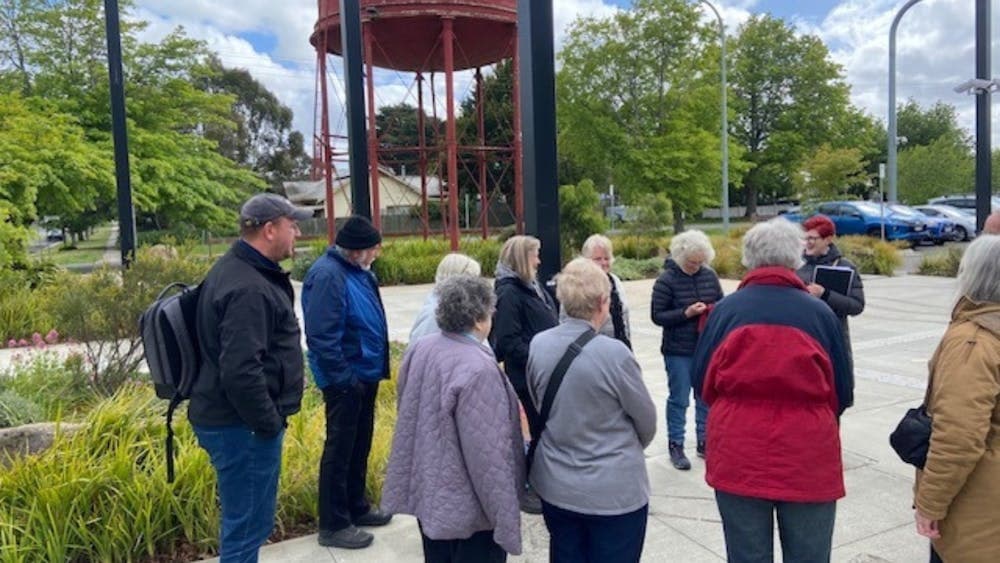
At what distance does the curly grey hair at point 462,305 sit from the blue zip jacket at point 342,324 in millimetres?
1177

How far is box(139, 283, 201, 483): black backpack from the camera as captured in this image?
2912 millimetres

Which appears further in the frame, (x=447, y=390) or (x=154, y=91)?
(x=154, y=91)

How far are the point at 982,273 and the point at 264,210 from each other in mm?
2721

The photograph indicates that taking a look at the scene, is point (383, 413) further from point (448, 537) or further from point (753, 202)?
point (753, 202)

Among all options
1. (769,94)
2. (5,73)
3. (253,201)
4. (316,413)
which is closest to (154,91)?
(5,73)

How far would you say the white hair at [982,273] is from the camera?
2305 mm

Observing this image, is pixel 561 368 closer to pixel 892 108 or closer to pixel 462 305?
pixel 462 305

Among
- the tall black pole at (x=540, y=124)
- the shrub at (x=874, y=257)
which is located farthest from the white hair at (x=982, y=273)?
the shrub at (x=874, y=257)

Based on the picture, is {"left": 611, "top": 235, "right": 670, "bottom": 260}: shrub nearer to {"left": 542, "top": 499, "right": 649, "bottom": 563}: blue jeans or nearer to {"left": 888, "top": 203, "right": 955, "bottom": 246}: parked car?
{"left": 888, "top": 203, "right": 955, "bottom": 246}: parked car

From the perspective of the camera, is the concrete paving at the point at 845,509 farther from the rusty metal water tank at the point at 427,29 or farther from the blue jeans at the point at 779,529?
the rusty metal water tank at the point at 427,29

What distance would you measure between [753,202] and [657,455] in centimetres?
4701

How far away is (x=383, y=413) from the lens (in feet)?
17.3

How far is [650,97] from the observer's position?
26109 mm

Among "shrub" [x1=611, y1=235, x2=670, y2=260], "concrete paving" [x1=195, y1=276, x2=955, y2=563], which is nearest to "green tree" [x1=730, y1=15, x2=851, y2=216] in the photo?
"shrub" [x1=611, y1=235, x2=670, y2=260]
